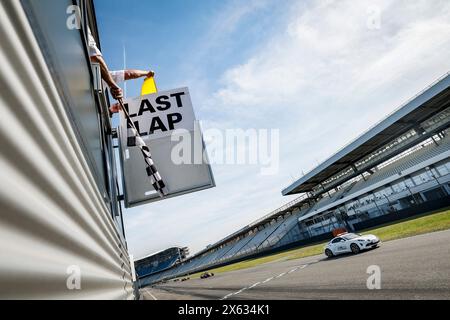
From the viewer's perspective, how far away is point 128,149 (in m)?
3.68

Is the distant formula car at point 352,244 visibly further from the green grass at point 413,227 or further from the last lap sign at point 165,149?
the last lap sign at point 165,149

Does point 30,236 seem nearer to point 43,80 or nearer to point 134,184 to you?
point 43,80

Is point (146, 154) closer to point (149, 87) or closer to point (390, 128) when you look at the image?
point (149, 87)

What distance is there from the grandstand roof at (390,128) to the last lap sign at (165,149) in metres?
25.9

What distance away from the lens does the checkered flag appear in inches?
130

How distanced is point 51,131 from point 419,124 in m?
33.2

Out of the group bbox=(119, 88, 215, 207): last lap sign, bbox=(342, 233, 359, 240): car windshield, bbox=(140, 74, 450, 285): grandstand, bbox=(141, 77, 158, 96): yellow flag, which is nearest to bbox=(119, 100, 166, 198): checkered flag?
bbox=(119, 88, 215, 207): last lap sign

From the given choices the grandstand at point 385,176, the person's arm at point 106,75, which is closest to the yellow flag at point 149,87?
the person's arm at point 106,75

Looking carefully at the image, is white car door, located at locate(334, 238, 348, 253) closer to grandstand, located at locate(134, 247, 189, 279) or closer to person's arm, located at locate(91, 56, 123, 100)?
person's arm, located at locate(91, 56, 123, 100)

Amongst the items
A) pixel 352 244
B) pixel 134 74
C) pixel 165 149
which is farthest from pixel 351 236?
pixel 134 74

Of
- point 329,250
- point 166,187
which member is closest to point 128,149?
point 166,187

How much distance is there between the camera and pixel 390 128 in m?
27.2

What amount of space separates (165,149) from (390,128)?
29.1 meters

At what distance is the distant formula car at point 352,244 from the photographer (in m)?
12.5
